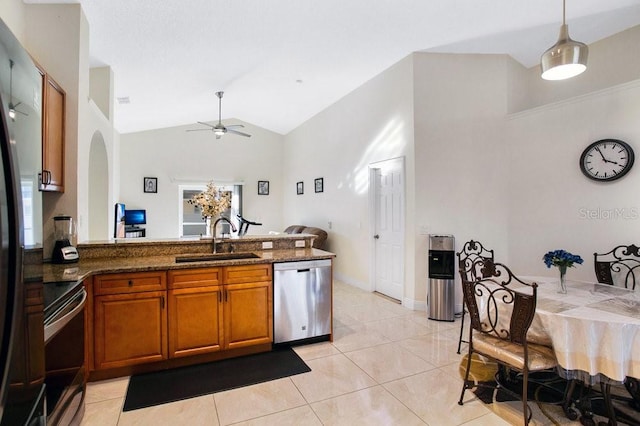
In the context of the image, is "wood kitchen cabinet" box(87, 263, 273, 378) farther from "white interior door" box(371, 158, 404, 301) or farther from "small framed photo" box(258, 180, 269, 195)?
"small framed photo" box(258, 180, 269, 195)

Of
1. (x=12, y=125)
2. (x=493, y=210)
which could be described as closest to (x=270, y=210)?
(x=493, y=210)

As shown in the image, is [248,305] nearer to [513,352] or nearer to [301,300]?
[301,300]

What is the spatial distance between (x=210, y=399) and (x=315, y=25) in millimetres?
3801

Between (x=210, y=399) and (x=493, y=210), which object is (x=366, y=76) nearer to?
(x=493, y=210)

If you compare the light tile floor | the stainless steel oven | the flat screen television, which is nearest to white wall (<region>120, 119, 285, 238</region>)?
the flat screen television

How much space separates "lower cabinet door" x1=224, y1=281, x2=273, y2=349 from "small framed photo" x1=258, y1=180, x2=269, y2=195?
5.94 metres

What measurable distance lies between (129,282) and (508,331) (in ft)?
9.68

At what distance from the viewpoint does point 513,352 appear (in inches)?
85.3

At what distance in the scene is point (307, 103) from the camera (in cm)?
664

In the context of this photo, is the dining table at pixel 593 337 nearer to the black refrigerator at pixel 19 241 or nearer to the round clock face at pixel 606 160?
the round clock face at pixel 606 160

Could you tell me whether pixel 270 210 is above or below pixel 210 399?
above

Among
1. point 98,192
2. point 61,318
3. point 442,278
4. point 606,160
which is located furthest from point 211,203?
point 606,160

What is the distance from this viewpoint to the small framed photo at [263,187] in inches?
345

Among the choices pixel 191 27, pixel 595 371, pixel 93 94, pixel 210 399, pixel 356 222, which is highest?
pixel 191 27
